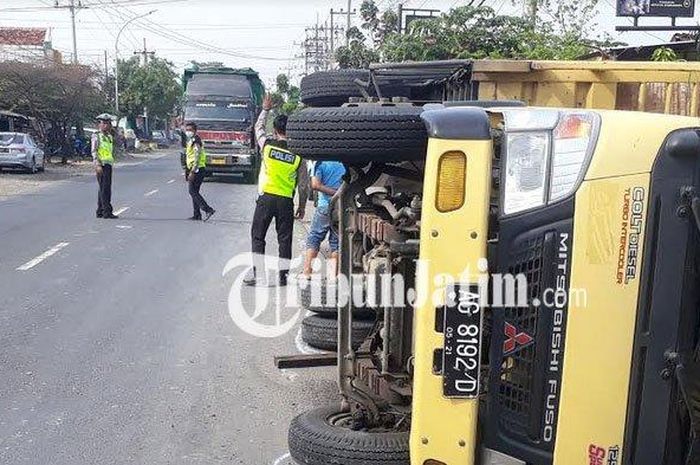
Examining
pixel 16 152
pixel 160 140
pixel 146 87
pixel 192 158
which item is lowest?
pixel 160 140

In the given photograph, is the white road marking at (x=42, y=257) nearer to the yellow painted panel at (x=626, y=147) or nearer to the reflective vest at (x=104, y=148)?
the reflective vest at (x=104, y=148)

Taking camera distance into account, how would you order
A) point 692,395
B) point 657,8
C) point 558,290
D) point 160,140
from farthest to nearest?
1. point 160,140
2. point 657,8
3. point 558,290
4. point 692,395

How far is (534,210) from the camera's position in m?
2.70

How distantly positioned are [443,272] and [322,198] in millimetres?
5718

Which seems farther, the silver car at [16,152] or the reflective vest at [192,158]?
the silver car at [16,152]

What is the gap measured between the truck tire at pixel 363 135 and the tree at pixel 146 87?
62151 mm

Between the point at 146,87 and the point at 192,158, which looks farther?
the point at 146,87

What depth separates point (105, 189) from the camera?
14.5 meters

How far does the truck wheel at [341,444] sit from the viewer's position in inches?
131

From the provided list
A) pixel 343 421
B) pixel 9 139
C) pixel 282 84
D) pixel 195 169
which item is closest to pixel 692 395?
pixel 343 421

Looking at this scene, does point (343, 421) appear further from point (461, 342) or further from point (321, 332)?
point (321, 332)

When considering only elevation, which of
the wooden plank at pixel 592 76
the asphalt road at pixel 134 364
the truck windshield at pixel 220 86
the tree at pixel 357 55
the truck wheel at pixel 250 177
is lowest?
the truck wheel at pixel 250 177

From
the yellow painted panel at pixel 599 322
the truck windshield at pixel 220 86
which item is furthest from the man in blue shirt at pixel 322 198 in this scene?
the truck windshield at pixel 220 86

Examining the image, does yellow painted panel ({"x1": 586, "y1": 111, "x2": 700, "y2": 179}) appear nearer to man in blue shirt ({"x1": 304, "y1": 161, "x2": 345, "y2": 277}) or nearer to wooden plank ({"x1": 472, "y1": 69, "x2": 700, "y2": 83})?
wooden plank ({"x1": 472, "y1": 69, "x2": 700, "y2": 83})
